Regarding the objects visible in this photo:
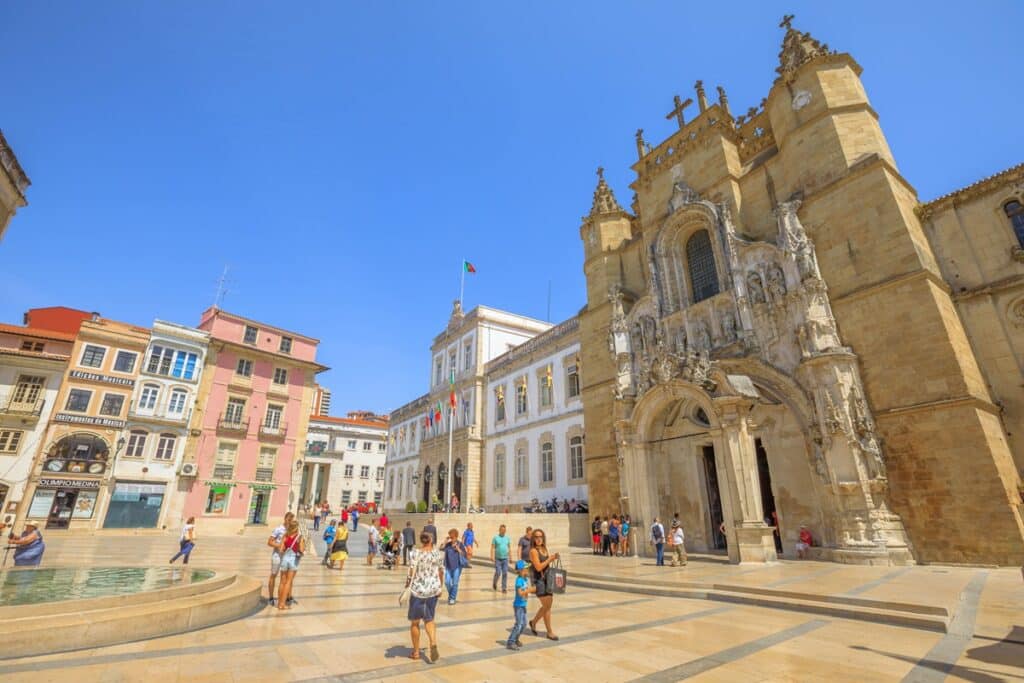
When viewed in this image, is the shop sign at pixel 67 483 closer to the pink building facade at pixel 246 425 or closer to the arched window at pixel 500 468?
the pink building facade at pixel 246 425

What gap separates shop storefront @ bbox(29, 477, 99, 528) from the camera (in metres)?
25.0

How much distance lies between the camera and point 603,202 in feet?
84.8

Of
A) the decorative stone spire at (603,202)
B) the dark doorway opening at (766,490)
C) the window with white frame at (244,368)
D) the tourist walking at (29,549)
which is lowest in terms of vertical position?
the tourist walking at (29,549)

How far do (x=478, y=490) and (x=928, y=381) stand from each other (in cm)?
2721

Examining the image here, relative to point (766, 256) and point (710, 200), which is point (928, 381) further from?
point (710, 200)

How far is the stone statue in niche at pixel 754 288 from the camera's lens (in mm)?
16672

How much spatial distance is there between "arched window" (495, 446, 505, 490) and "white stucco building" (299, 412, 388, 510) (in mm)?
28797

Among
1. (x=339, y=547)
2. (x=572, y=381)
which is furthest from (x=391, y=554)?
(x=572, y=381)

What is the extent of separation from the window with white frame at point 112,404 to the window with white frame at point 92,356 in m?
1.97

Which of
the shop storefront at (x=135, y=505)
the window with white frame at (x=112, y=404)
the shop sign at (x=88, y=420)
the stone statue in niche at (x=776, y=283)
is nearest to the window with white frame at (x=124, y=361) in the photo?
the window with white frame at (x=112, y=404)

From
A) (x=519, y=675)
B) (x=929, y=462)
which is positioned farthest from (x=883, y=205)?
(x=519, y=675)

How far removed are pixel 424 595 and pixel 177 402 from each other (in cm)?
3178

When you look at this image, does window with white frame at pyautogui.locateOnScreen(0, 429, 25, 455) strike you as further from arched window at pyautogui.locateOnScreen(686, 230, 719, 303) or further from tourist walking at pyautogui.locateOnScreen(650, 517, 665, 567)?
arched window at pyautogui.locateOnScreen(686, 230, 719, 303)

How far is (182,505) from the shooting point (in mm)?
28391
